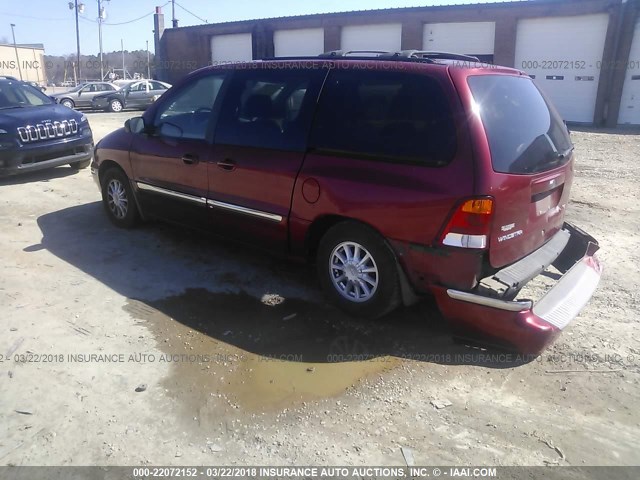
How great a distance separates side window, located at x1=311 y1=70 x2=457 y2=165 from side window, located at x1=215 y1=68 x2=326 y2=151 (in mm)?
162

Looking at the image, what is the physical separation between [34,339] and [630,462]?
12.4 ft

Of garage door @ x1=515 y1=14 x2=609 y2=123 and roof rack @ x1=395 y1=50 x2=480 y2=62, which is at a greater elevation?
garage door @ x1=515 y1=14 x2=609 y2=123

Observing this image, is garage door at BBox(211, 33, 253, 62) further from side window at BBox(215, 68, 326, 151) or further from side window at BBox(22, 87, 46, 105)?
side window at BBox(215, 68, 326, 151)

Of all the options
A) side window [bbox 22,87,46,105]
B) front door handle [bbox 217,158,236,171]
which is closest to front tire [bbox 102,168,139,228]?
front door handle [bbox 217,158,236,171]

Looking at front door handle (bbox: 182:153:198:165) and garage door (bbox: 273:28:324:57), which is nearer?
front door handle (bbox: 182:153:198:165)

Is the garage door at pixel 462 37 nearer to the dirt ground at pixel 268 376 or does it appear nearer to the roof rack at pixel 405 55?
the dirt ground at pixel 268 376

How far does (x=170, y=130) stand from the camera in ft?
16.7

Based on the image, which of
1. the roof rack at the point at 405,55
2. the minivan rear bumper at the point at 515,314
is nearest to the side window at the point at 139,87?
the roof rack at the point at 405,55

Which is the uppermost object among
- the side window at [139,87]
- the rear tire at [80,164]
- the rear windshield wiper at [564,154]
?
the side window at [139,87]

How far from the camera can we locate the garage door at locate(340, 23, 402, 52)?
25797mm

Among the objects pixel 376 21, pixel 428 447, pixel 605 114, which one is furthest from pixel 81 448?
pixel 376 21

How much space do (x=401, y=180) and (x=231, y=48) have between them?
32226 millimetres

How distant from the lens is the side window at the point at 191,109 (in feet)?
15.6

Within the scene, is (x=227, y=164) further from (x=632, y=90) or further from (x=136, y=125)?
(x=632, y=90)
